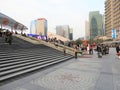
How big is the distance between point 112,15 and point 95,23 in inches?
1691

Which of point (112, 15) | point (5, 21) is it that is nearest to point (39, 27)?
point (5, 21)

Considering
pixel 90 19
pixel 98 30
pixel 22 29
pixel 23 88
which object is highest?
pixel 90 19

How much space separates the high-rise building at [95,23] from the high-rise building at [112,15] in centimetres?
2738

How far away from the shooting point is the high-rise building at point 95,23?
152 meters

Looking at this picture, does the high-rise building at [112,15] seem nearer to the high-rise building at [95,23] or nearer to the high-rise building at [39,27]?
the high-rise building at [95,23]

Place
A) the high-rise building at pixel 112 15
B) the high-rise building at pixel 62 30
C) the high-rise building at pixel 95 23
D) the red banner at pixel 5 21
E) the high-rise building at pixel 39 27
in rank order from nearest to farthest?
the red banner at pixel 5 21 → the high-rise building at pixel 39 27 → the high-rise building at pixel 112 15 → the high-rise building at pixel 62 30 → the high-rise building at pixel 95 23

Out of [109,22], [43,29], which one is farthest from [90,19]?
Result: [43,29]

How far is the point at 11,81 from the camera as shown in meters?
8.07

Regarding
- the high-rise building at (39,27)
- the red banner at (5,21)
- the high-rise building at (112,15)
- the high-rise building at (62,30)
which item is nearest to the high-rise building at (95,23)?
the high-rise building at (62,30)

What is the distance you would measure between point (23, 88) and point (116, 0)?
357 ft

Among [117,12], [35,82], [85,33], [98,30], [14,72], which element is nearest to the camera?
[35,82]

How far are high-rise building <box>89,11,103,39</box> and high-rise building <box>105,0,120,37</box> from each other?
89.8 ft

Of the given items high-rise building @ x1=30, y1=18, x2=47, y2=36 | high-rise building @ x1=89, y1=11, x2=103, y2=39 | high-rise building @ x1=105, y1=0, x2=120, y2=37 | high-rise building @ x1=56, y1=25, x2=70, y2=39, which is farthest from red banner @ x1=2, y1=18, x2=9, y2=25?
high-rise building @ x1=89, y1=11, x2=103, y2=39

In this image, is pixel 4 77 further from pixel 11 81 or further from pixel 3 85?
pixel 3 85
